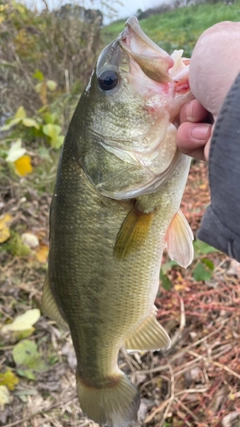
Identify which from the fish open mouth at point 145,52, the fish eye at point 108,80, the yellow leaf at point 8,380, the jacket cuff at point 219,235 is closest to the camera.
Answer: the jacket cuff at point 219,235

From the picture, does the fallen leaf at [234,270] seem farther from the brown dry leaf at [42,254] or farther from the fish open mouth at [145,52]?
the fish open mouth at [145,52]

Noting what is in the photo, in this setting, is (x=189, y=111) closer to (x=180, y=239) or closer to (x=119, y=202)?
(x=119, y=202)

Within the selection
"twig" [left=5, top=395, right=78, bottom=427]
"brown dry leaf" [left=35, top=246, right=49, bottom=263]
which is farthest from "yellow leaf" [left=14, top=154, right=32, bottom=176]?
"twig" [left=5, top=395, right=78, bottom=427]

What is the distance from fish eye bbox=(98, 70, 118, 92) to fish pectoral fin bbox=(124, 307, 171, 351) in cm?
93

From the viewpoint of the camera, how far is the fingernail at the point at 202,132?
124cm

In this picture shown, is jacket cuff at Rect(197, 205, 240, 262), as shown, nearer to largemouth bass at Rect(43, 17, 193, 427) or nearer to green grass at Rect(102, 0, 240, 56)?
largemouth bass at Rect(43, 17, 193, 427)

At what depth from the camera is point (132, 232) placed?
1.55 meters

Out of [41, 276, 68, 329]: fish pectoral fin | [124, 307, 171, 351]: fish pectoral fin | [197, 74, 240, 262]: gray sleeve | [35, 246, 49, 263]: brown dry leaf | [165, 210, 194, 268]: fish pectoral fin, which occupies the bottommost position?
[35, 246, 49, 263]: brown dry leaf

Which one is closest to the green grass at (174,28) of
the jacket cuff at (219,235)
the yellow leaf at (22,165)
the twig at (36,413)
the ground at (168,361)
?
the yellow leaf at (22,165)

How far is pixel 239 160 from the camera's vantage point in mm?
1063

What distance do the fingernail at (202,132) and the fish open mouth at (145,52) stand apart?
0.20 meters

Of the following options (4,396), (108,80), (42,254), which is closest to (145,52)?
(108,80)

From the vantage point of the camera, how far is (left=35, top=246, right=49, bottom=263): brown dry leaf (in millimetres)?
3656

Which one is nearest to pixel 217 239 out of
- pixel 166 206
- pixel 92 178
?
pixel 166 206
